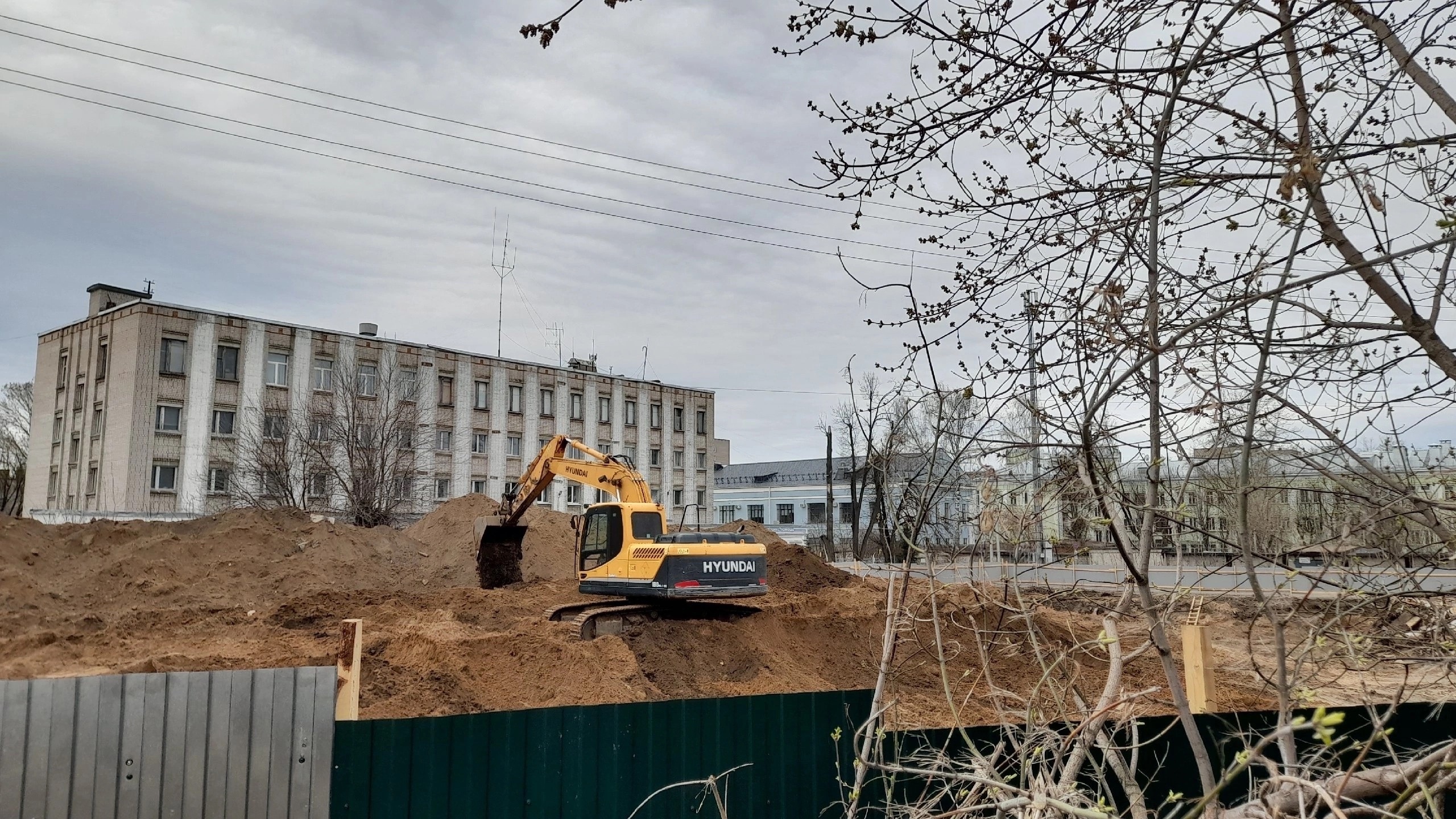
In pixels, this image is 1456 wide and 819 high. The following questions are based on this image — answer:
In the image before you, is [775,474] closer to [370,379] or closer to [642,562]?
[370,379]

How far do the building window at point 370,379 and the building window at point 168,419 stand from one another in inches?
271

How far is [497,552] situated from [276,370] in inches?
851

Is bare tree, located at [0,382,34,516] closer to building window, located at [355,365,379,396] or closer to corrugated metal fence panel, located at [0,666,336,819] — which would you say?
building window, located at [355,365,379,396]

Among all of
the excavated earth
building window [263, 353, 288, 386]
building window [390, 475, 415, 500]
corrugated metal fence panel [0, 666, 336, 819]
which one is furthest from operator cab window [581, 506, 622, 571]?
building window [263, 353, 288, 386]

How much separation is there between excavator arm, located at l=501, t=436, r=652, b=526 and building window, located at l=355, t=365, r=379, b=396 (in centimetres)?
2182

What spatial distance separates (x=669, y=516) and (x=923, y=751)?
46.7 metres

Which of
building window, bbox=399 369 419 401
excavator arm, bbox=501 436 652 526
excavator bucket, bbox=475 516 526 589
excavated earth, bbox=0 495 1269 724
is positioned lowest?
excavated earth, bbox=0 495 1269 724

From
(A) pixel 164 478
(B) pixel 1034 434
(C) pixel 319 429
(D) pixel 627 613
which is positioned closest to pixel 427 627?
(D) pixel 627 613

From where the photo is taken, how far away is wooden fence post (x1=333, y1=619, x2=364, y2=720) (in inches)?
237

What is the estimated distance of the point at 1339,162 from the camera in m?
4.37

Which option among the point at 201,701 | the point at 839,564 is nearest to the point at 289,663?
the point at 201,701

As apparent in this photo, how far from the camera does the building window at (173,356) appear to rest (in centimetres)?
3700

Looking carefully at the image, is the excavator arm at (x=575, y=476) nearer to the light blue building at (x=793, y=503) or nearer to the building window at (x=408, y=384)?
the building window at (x=408, y=384)

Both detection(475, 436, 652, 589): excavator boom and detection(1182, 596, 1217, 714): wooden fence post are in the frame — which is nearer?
detection(1182, 596, 1217, 714): wooden fence post
